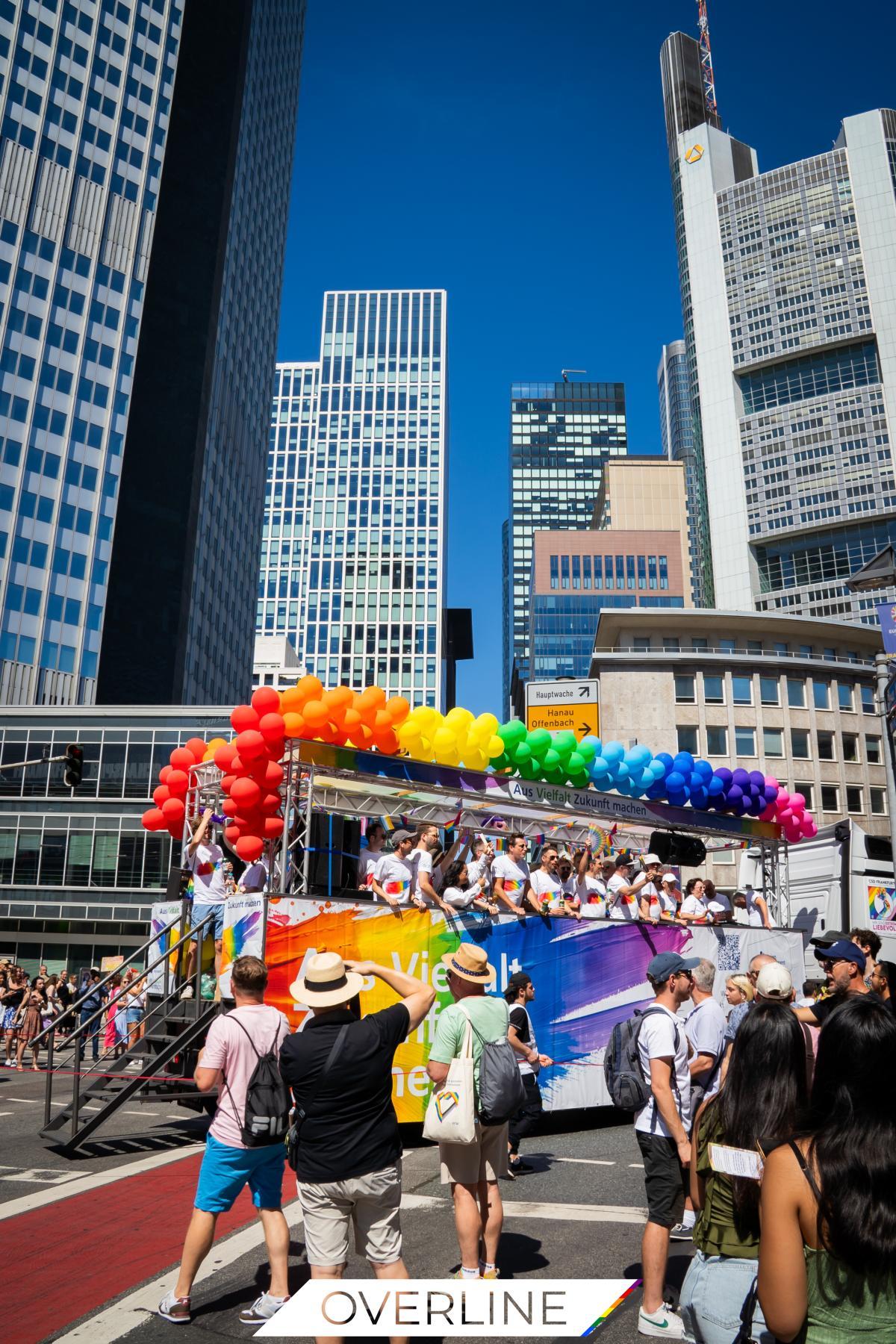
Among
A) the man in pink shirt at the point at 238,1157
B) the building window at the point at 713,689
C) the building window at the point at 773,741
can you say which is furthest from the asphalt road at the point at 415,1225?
the building window at the point at 773,741

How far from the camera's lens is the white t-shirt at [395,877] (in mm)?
11062

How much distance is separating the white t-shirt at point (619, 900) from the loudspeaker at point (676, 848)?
2644 mm

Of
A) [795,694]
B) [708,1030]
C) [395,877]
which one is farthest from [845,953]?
[795,694]

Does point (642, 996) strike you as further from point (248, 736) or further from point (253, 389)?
point (253, 389)

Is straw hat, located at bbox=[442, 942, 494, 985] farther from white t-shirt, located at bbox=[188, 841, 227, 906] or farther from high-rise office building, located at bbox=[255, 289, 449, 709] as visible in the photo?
high-rise office building, located at bbox=[255, 289, 449, 709]

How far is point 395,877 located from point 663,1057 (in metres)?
6.06

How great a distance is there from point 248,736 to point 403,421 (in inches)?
5911

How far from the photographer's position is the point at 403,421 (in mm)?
155625

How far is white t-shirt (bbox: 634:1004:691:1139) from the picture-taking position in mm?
5266

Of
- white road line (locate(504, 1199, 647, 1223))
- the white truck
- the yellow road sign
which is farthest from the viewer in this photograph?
the yellow road sign

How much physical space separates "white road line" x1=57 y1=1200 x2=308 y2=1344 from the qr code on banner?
26.4 ft

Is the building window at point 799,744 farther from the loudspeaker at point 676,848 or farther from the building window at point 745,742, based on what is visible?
the loudspeaker at point 676,848

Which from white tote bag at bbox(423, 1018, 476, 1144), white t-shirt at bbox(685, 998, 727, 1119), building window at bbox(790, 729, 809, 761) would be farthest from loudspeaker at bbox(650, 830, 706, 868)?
building window at bbox(790, 729, 809, 761)

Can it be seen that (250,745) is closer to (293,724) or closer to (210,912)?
(293,724)
